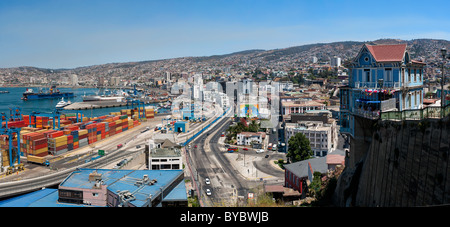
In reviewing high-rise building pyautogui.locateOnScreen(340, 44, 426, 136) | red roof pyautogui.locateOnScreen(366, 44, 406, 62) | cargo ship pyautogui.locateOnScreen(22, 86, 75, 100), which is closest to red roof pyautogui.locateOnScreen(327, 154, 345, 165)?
high-rise building pyautogui.locateOnScreen(340, 44, 426, 136)

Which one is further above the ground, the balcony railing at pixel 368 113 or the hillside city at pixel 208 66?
the hillside city at pixel 208 66

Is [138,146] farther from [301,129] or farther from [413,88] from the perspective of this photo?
[413,88]

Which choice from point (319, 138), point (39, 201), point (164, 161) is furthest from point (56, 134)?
point (319, 138)

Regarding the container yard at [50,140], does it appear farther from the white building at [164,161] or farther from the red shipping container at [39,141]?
the white building at [164,161]

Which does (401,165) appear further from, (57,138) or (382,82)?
(57,138)

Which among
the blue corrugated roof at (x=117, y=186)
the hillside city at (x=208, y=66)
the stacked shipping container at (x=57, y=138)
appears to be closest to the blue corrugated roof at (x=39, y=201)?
the blue corrugated roof at (x=117, y=186)

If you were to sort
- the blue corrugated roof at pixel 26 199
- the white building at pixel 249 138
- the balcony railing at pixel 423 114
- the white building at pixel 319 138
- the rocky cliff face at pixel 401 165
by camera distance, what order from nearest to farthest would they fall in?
1. the rocky cliff face at pixel 401 165
2. the balcony railing at pixel 423 114
3. the blue corrugated roof at pixel 26 199
4. the white building at pixel 319 138
5. the white building at pixel 249 138
